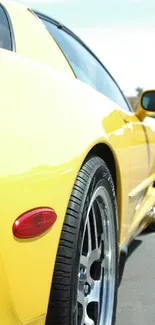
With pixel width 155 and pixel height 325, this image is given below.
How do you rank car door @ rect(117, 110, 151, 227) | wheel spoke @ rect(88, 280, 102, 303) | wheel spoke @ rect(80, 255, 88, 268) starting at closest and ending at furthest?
wheel spoke @ rect(80, 255, 88, 268)
wheel spoke @ rect(88, 280, 102, 303)
car door @ rect(117, 110, 151, 227)

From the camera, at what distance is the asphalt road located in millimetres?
2951

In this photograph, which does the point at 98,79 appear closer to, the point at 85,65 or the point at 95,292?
the point at 85,65

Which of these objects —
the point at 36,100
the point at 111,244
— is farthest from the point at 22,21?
the point at 111,244

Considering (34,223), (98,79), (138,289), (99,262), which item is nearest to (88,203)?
(34,223)

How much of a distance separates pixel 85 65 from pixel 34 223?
5.49 ft

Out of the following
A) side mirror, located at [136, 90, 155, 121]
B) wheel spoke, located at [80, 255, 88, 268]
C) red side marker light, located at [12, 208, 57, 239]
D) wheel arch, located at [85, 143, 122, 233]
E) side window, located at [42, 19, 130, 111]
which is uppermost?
side window, located at [42, 19, 130, 111]

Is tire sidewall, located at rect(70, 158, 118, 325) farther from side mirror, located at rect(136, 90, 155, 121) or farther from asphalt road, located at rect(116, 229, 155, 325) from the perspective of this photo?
side mirror, located at rect(136, 90, 155, 121)

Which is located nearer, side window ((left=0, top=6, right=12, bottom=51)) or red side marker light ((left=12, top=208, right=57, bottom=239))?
red side marker light ((left=12, top=208, right=57, bottom=239))

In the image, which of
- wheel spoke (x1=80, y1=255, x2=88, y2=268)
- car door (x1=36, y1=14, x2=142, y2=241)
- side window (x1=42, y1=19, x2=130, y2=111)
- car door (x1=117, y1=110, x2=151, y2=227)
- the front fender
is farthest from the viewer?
car door (x1=117, y1=110, x2=151, y2=227)

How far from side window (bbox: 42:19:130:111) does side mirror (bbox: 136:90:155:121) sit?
0.15 meters

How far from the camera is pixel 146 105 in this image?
3521 millimetres

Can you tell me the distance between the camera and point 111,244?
2482 mm

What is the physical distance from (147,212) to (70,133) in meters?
2.03

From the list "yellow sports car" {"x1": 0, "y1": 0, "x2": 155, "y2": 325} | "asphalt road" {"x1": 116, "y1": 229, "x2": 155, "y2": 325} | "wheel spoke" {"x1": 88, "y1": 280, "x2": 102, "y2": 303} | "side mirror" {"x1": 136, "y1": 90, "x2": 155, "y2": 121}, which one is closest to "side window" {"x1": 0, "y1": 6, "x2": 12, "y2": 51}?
"yellow sports car" {"x1": 0, "y1": 0, "x2": 155, "y2": 325}
